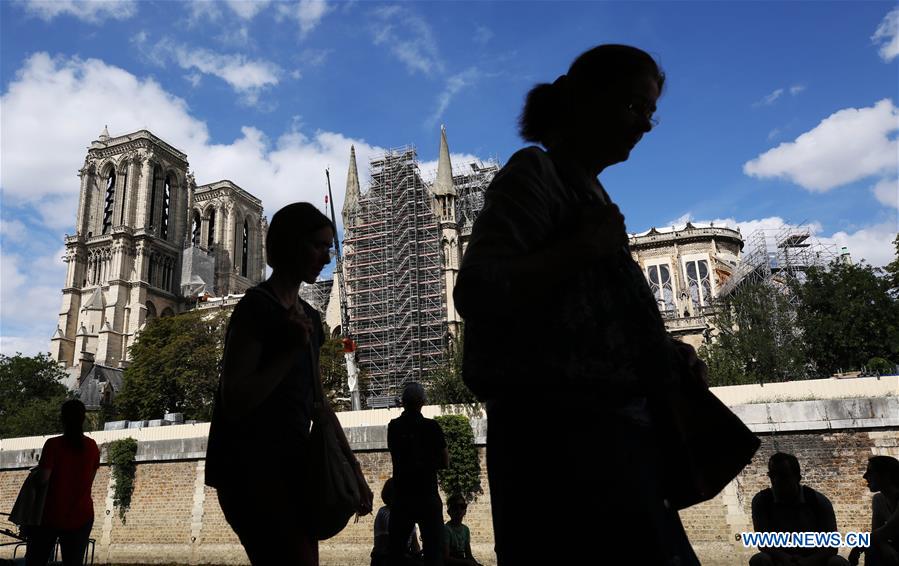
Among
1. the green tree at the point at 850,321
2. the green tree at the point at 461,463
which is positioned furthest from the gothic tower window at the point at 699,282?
the green tree at the point at 461,463

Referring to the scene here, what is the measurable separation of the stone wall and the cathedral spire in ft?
109

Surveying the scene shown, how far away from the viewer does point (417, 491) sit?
4852 mm

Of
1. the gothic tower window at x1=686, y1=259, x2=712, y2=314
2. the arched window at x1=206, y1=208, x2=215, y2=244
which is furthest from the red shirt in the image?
the arched window at x1=206, y1=208, x2=215, y2=244

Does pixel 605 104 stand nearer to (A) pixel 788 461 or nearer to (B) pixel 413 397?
(B) pixel 413 397

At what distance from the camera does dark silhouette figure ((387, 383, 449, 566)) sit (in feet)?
15.9

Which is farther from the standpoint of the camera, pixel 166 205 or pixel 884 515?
pixel 166 205

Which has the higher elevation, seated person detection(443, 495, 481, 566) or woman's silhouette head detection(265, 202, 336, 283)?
woman's silhouette head detection(265, 202, 336, 283)

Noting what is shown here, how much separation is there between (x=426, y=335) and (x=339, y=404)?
30.5ft

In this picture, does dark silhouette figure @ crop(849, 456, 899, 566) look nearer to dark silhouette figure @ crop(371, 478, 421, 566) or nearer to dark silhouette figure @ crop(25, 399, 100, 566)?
dark silhouette figure @ crop(371, 478, 421, 566)

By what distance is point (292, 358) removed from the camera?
221cm

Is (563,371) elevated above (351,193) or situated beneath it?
situated beneath

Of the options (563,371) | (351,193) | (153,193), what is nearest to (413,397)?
(563,371)

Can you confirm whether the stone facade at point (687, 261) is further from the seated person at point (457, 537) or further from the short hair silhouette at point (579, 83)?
the short hair silhouette at point (579, 83)

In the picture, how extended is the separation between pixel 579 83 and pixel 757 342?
3072 cm
